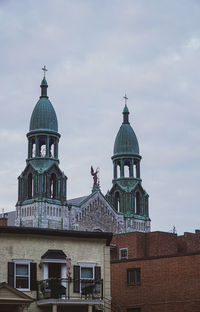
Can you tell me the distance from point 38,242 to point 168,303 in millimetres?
11447

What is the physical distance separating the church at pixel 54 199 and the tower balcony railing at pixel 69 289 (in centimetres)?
4314

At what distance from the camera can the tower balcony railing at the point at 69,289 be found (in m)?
35.4

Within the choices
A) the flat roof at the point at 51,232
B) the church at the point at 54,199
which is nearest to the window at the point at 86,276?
the flat roof at the point at 51,232

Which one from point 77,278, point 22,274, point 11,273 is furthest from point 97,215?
point 11,273

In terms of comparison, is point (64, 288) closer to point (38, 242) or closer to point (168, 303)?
point (38, 242)

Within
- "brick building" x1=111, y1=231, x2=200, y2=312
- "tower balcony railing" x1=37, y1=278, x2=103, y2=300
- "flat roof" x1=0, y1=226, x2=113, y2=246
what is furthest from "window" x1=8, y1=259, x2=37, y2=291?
"brick building" x1=111, y1=231, x2=200, y2=312

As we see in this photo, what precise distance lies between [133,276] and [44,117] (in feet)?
141

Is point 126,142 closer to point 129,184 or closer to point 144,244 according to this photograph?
point 129,184

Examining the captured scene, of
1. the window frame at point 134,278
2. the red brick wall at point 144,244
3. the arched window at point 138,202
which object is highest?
the arched window at point 138,202

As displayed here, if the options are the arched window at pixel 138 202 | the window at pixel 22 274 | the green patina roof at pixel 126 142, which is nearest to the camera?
the window at pixel 22 274

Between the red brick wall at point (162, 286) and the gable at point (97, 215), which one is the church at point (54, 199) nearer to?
the gable at point (97, 215)

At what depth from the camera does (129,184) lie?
94250 mm

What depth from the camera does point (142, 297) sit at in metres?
45.4

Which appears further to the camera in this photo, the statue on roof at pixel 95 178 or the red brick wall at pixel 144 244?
the statue on roof at pixel 95 178
